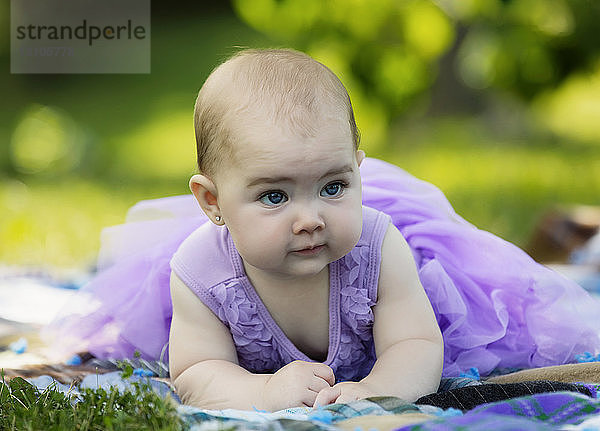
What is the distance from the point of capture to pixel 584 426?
1329 millimetres

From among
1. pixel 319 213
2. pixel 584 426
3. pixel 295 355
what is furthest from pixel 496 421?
pixel 295 355

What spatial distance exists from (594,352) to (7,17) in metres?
5.54

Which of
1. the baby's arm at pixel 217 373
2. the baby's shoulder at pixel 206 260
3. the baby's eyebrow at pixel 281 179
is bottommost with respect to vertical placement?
the baby's arm at pixel 217 373

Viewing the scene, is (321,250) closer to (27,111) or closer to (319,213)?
(319,213)

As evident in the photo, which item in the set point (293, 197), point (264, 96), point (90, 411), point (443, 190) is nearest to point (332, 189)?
point (293, 197)

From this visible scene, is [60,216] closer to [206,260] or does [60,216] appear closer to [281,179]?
[206,260]

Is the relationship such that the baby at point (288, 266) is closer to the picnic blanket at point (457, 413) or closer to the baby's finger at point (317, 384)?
the baby's finger at point (317, 384)

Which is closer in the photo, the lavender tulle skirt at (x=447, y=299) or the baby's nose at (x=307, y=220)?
the baby's nose at (x=307, y=220)

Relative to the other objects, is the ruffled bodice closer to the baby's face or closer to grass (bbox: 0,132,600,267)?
the baby's face

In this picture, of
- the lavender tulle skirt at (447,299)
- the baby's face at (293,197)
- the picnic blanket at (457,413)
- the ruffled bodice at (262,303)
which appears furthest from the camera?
the lavender tulle skirt at (447,299)

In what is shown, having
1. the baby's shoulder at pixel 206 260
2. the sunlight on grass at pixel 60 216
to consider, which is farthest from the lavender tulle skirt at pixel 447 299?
the sunlight on grass at pixel 60 216

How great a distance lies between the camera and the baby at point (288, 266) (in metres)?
1.61

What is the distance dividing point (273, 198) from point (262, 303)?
1.14 feet

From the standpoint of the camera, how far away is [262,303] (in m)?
1.88
